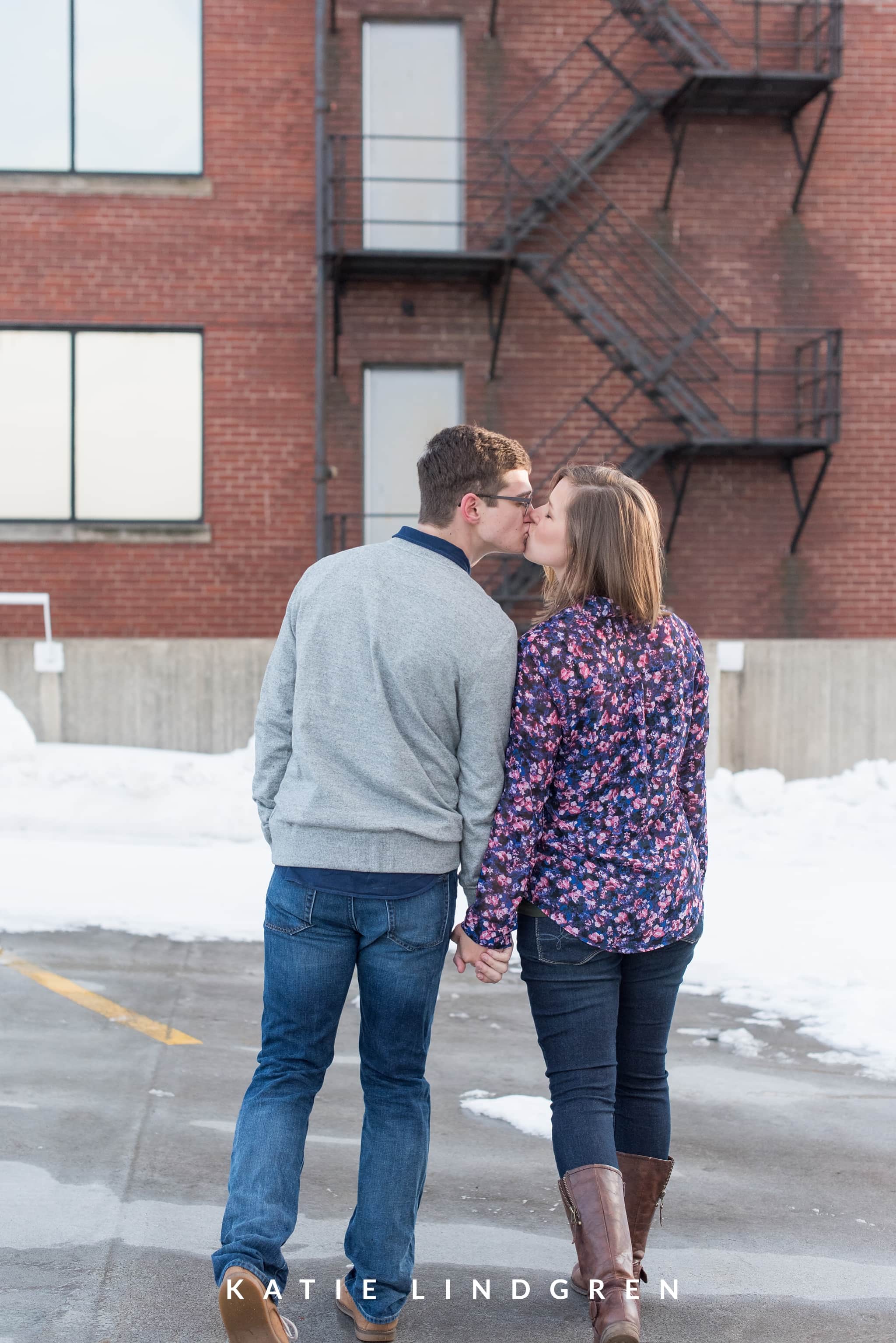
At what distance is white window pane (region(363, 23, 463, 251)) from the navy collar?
12013 mm

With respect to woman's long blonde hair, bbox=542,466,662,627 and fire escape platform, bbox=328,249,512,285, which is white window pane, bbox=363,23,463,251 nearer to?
fire escape platform, bbox=328,249,512,285

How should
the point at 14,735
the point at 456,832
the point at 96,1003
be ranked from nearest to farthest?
the point at 456,832
the point at 96,1003
the point at 14,735

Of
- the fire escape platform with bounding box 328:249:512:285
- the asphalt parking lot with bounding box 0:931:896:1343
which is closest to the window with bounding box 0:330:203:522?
the fire escape platform with bounding box 328:249:512:285

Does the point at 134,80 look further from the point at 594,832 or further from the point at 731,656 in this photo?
the point at 594,832

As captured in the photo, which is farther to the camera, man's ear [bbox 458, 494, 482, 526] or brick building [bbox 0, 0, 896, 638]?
brick building [bbox 0, 0, 896, 638]

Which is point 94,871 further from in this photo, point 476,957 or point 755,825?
point 476,957

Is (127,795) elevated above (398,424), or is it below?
below

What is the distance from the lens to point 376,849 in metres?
2.92

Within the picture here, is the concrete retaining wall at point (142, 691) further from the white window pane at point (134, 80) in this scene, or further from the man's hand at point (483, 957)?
the man's hand at point (483, 957)

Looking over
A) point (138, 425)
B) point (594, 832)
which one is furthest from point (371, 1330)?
point (138, 425)

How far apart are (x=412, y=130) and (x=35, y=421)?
5.07 meters

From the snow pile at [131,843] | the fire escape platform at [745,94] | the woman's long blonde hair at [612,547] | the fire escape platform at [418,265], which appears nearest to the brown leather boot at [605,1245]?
the woman's long blonde hair at [612,547]

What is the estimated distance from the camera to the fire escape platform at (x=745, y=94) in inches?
546

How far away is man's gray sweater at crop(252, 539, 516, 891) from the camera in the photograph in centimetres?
293
